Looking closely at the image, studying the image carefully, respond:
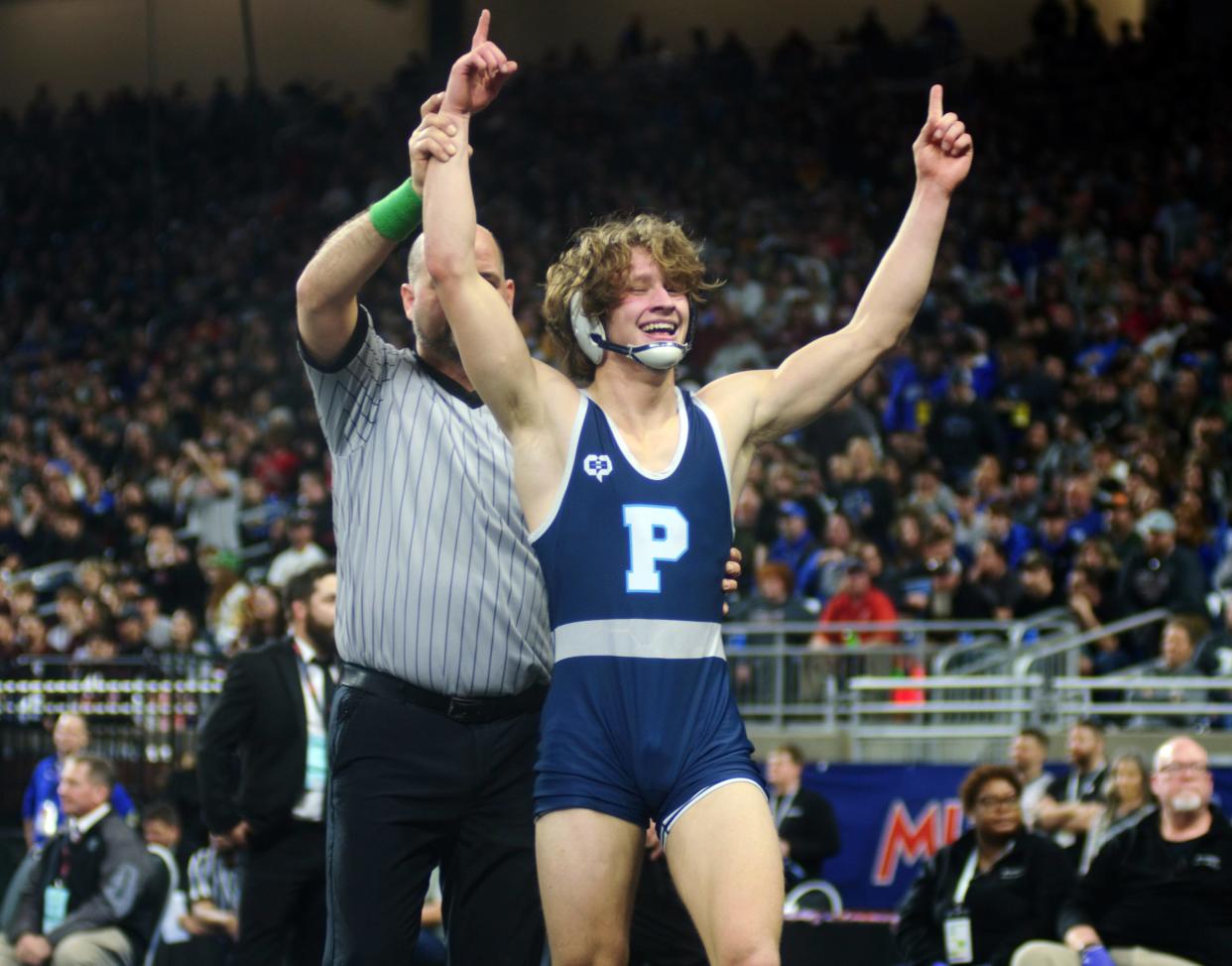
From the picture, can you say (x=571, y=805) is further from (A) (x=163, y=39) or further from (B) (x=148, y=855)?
(A) (x=163, y=39)

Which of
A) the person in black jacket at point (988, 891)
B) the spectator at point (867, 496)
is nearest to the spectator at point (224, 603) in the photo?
the spectator at point (867, 496)

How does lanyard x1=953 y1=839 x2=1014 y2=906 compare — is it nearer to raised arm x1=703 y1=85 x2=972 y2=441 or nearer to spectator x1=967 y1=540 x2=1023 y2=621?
raised arm x1=703 y1=85 x2=972 y2=441

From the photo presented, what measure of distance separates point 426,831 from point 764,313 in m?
13.5

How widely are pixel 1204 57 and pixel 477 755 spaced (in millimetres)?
17575

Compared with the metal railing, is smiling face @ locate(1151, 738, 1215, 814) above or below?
below

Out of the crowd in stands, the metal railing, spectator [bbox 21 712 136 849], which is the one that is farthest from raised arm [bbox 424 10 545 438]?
the metal railing

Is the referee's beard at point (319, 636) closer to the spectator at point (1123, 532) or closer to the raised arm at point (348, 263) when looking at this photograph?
the raised arm at point (348, 263)

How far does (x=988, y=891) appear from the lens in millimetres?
8188

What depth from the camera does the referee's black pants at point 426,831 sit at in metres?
4.41

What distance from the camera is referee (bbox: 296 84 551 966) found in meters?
4.43

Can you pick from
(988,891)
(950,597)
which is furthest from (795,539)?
(988,891)

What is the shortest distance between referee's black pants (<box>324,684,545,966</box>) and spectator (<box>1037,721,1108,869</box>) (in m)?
5.60

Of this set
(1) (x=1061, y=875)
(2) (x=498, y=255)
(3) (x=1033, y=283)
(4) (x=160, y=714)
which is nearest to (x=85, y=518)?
(4) (x=160, y=714)

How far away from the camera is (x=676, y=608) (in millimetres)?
4105
